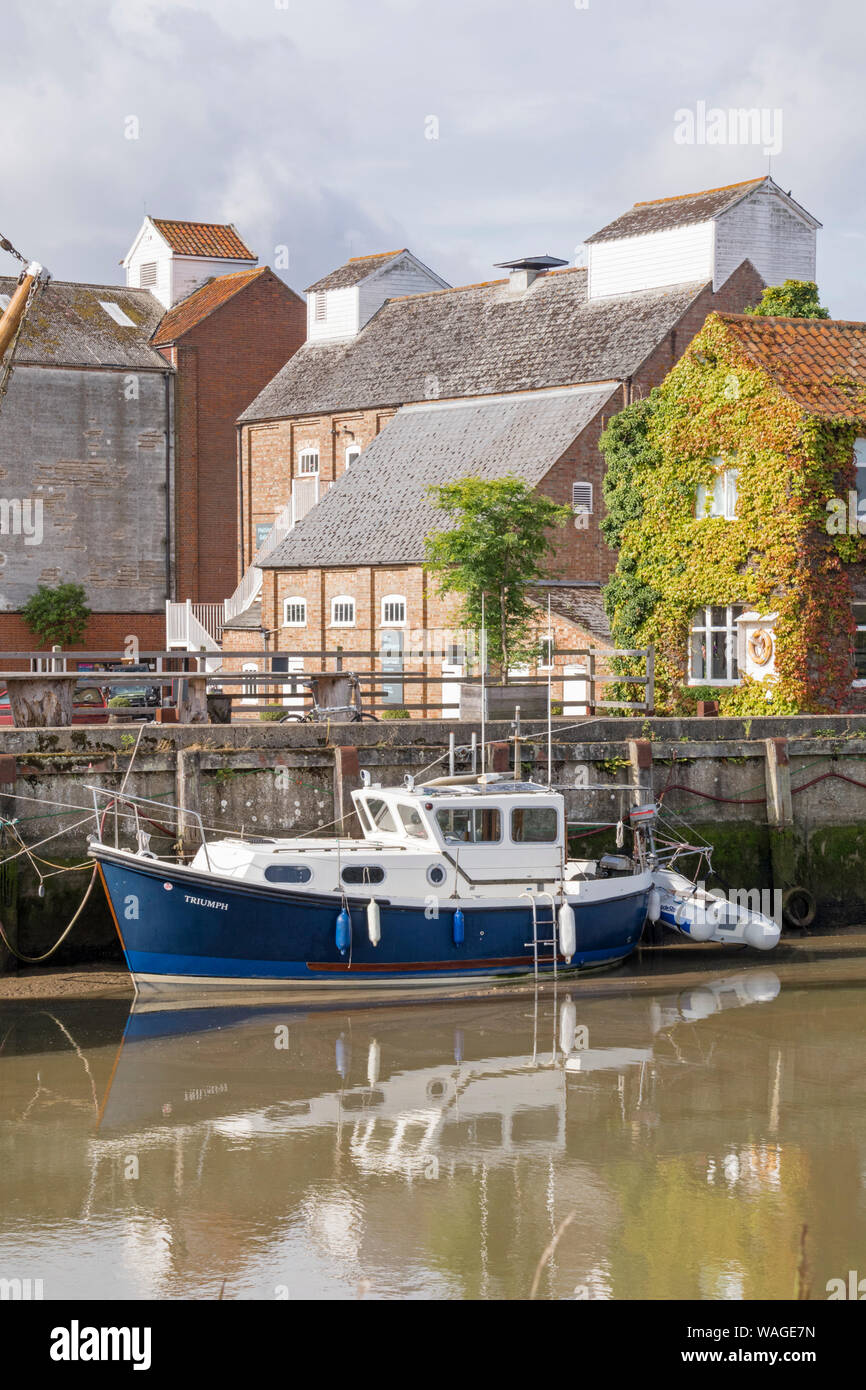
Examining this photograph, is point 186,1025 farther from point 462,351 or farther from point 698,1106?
point 462,351

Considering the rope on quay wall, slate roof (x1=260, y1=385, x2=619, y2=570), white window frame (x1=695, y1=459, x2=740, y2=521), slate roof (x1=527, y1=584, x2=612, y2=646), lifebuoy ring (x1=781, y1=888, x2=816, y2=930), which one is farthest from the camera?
slate roof (x1=260, y1=385, x2=619, y2=570)

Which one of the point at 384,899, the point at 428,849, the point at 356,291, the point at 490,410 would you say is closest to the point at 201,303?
the point at 356,291

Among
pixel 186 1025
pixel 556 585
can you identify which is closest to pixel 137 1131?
pixel 186 1025

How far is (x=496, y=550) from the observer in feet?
113

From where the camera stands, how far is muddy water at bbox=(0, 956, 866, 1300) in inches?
468

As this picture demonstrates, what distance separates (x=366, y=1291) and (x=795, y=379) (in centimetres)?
2234

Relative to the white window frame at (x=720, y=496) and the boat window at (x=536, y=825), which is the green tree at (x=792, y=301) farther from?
the boat window at (x=536, y=825)

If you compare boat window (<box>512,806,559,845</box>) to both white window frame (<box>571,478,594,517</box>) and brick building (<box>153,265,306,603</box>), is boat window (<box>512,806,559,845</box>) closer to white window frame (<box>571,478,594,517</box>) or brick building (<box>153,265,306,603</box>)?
white window frame (<box>571,478,594,517</box>)

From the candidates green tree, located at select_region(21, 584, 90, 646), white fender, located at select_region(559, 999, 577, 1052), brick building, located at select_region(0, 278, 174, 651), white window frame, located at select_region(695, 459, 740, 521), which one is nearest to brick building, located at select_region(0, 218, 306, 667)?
brick building, located at select_region(0, 278, 174, 651)

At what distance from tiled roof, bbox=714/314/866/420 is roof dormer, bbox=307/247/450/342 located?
26089mm

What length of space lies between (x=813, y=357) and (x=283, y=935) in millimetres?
17250

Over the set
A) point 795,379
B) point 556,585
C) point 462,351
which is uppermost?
point 462,351

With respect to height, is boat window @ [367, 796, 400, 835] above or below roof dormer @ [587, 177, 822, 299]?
below

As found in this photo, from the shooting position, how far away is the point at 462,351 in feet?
161
